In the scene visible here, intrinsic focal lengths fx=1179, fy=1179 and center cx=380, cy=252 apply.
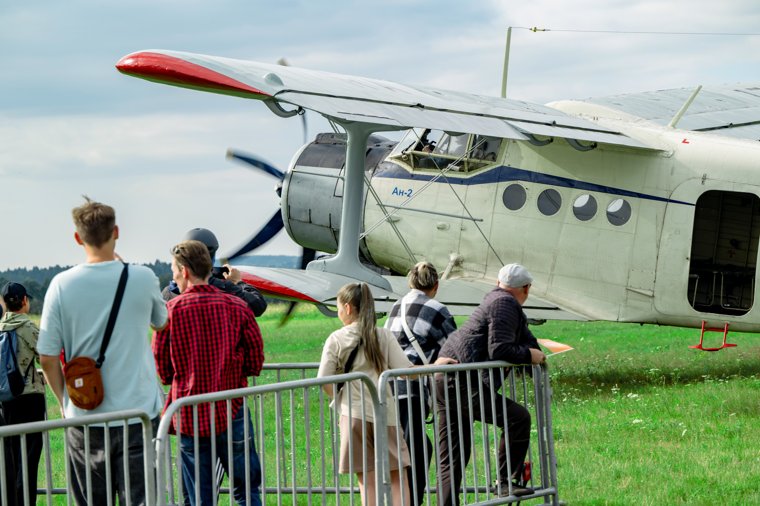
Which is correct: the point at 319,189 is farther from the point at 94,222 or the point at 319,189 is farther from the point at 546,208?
the point at 94,222

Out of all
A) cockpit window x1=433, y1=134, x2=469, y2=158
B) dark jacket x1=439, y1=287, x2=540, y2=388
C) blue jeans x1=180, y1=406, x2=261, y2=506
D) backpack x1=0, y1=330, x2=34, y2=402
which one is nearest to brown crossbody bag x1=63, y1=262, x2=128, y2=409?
blue jeans x1=180, y1=406, x2=261, y2=506

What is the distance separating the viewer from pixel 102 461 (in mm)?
5395

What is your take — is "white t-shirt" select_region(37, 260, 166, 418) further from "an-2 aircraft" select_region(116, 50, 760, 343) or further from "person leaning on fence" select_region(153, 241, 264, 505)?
"an-2 aircraft" select_region(116, 50, 760, 343)

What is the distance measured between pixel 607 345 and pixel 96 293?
15426 millimetres

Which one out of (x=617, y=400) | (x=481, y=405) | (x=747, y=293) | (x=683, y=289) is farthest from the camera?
(x=747, y=293)

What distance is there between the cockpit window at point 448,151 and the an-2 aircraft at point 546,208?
19 mm

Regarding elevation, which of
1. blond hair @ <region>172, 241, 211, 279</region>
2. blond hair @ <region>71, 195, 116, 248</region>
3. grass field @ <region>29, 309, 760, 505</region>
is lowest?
grass field @ <region>29, 309, 760, 505</region>

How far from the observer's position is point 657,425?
10109 millimetres

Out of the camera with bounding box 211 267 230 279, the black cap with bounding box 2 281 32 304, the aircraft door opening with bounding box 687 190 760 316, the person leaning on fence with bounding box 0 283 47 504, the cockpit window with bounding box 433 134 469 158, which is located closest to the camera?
the camera with bounding box 211 267 230 279

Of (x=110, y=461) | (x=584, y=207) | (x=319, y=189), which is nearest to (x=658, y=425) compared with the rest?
(x=584, y=207)

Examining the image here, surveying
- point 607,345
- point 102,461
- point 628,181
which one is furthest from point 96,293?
point 607,345

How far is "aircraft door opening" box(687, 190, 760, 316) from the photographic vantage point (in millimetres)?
14000

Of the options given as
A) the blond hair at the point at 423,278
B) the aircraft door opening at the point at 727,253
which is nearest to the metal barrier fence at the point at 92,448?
the blond hair at the point at 423,278

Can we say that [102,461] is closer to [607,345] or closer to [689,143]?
[689,143]
